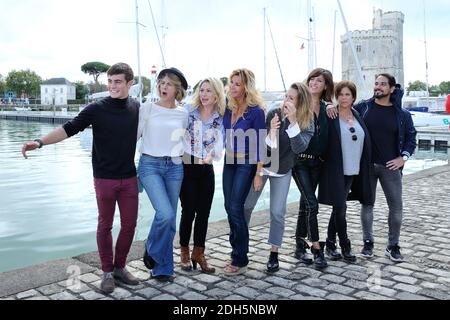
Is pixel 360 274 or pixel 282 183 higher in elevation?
pixel 282 183

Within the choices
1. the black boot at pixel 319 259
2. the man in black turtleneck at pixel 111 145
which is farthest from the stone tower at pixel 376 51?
the man in black turtleneck at pixel 111 145

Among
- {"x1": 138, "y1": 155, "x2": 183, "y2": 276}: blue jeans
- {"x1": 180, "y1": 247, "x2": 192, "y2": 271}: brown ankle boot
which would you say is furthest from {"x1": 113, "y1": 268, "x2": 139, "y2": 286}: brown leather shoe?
{"x1": 180, "y1": 247, "x2": 192, "y2": 271}: brown ankle boot

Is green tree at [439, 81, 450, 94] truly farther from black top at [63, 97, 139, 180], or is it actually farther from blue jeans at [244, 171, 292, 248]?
black top at [63, 97, 139, 180]

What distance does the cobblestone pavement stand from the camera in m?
3.98

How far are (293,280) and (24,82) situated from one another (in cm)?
13302

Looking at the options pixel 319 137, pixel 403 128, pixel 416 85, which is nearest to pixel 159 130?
pixel 319 137

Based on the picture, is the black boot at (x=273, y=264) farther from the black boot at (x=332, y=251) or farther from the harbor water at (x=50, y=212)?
the harbor water at (x=50, y=212)

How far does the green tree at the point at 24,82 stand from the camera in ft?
400

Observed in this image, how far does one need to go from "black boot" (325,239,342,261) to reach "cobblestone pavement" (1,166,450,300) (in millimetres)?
84

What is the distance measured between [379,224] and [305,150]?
276 centimetres

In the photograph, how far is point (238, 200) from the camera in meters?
4.49

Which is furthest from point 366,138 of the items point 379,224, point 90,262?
point 90,262

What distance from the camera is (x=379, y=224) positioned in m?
6.84

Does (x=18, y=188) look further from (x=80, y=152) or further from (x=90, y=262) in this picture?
(x=80, y=152)
